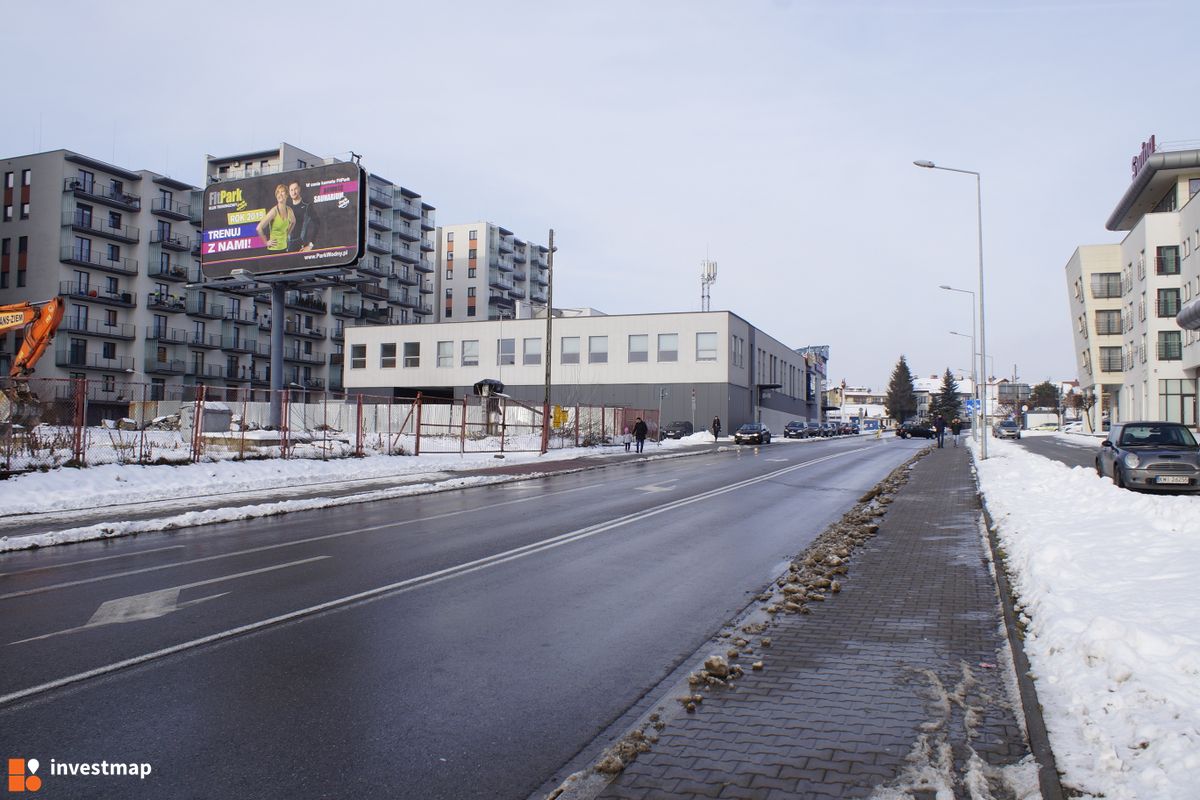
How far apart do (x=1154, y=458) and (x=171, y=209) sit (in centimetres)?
7713

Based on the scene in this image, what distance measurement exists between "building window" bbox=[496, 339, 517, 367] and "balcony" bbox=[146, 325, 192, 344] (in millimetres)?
28995

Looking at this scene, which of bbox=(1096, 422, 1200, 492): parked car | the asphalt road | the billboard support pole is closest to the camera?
the asphalt road

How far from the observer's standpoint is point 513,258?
11506 centimetres

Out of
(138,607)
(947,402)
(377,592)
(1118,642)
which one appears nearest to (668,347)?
(377,592)

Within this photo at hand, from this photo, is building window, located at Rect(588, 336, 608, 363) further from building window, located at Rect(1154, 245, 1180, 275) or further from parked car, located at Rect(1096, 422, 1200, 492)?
parked car, located at Rect(1096, 422, 1200, 492)

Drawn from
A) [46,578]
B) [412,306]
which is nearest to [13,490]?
[46,578]

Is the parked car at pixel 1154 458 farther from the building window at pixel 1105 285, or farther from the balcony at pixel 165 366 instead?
the balcony at pixel 165 366

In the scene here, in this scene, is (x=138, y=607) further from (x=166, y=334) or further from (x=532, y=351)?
(x=166, y=334)

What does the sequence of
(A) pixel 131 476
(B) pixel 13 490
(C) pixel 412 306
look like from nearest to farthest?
(B) pixel 13 490, (A) pixel 131 476, (C) pixel 412 306

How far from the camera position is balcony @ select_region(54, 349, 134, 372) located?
210 ft

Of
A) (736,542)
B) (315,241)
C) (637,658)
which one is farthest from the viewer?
(315,241)

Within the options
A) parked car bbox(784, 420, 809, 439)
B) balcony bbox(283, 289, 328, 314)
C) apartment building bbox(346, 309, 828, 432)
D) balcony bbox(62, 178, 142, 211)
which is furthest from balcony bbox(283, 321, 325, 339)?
parked car bbox(784, 420, 809, 439)

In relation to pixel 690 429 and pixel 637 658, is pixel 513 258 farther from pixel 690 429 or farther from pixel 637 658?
pixel 637 658

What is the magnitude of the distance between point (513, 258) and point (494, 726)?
371 feet
